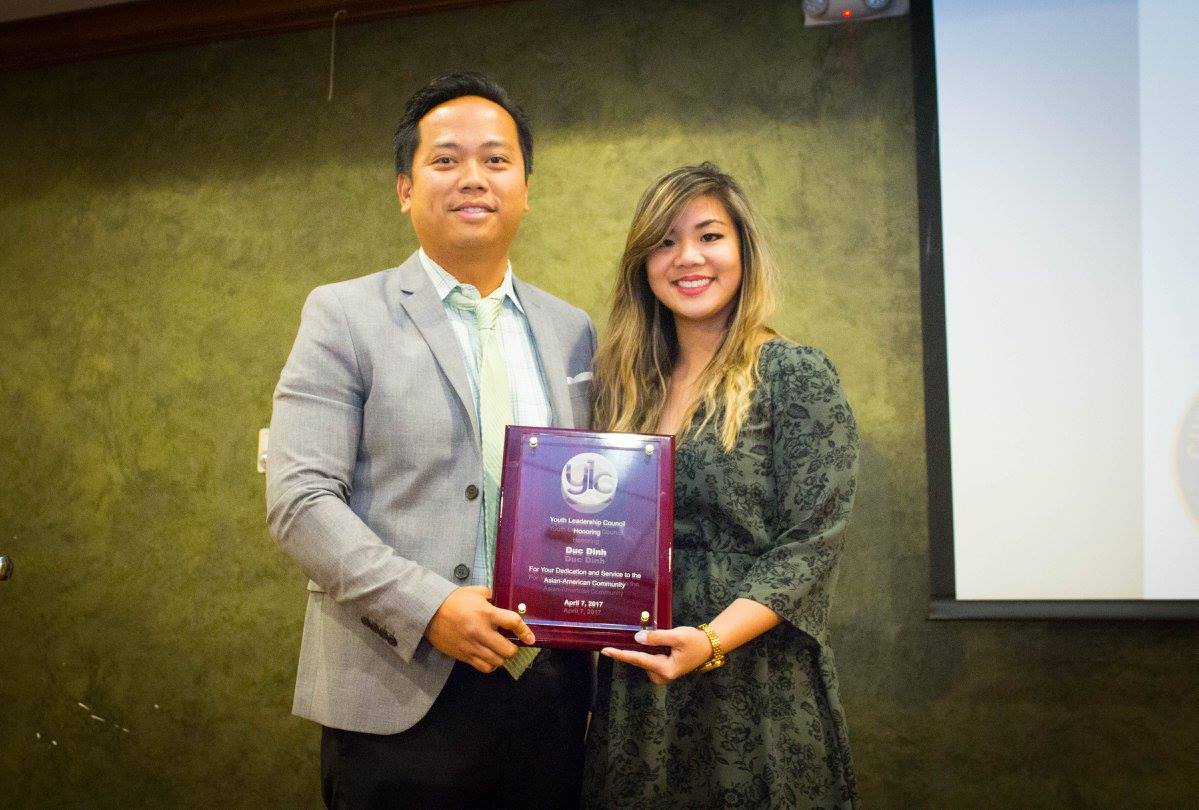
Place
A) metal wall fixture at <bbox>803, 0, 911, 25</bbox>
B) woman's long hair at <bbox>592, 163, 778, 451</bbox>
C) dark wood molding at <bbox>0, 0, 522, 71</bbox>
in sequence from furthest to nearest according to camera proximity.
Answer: dark wood molding at <bbox>0, 0, 522, 71</bbox> → metal wall fixture at <bbox>803, 0, 911, 25</bbox> → woman's long hair at <bbox>592, 163, 778, 451</bbox>

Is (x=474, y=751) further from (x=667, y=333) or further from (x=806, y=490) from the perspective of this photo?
(x=667, y=333)

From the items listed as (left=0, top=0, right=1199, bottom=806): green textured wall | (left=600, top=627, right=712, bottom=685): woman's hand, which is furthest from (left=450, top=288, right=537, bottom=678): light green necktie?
(left=0, top=0, right=1199, bottom=806): green textured wall

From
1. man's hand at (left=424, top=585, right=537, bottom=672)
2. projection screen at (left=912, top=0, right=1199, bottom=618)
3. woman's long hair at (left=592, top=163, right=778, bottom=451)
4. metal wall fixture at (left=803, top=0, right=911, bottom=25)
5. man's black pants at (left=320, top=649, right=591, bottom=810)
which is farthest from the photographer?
metal wall fixture at (left=803, top=0, right=911, bottom=25)

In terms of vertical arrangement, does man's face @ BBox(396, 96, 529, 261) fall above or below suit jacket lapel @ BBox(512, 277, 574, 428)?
above

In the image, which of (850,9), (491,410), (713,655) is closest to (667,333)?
(491,410)

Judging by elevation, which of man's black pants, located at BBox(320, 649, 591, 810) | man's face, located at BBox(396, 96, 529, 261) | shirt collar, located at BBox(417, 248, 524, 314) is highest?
man's face, located at BBox(396, 96, 529, 261)

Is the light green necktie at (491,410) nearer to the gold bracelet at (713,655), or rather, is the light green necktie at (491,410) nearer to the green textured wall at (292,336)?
the gold bracelet at (713,655)

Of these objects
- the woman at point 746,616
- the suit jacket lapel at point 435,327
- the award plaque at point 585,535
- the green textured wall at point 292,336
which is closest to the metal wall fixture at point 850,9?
the green textured wall at point 292,336

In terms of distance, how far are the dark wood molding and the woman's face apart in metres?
1.52

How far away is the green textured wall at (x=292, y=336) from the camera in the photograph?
8.07 ft

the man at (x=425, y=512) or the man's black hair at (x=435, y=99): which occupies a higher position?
the man's black hair at (x=435, y=99)

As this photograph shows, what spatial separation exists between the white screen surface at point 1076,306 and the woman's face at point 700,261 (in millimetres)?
913

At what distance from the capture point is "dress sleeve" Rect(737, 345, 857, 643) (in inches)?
62.6

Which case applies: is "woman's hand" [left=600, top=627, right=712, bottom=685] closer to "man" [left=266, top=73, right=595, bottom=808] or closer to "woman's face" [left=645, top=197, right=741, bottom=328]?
"man" [left=266, top=73, right=595, bottom=808]
